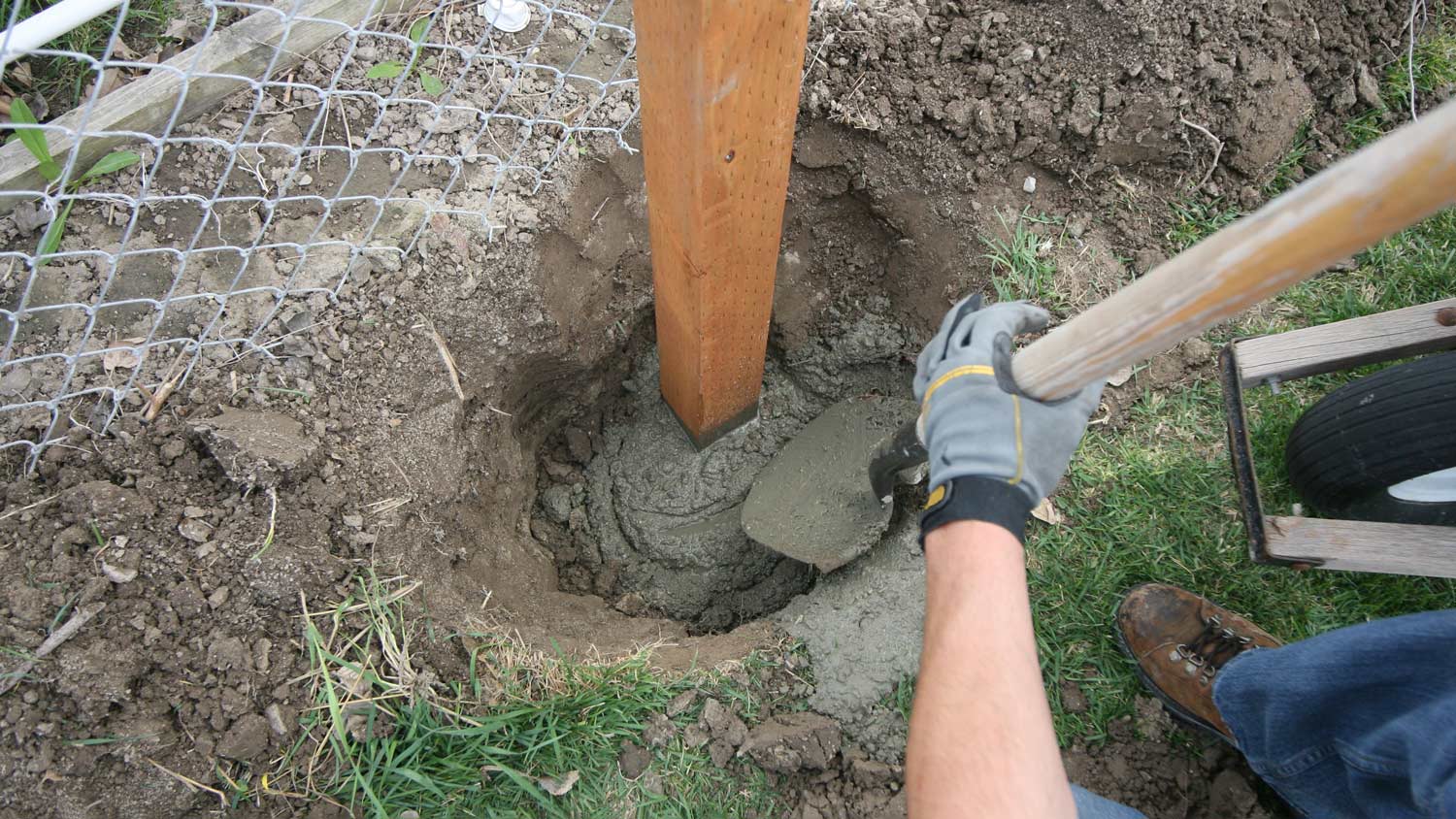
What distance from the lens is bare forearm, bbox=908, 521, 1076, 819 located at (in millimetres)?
1253

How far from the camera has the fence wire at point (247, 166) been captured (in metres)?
2.01

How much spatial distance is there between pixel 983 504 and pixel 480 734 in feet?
4.15

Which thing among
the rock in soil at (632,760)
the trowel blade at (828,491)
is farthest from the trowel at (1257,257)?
the rock in soil at (632,760)

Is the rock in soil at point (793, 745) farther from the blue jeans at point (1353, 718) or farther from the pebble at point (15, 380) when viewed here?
the pebble at point (15, 380)

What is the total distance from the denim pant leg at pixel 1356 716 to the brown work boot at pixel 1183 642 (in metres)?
0.14

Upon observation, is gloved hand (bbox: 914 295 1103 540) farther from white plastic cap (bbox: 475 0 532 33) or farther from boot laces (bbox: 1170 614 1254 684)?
white plastic cap (bbox: 475 0 532 33)

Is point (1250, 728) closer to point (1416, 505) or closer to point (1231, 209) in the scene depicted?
point (1416, 505)

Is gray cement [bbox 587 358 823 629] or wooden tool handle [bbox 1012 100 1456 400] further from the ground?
wooden tool handle [bbox 1012 100 1456 400]

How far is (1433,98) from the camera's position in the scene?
9.07 feet

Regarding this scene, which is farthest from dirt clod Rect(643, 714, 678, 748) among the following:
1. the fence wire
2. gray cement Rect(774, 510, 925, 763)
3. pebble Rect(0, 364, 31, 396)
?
pebble Rect(0, 364, 31, 396)

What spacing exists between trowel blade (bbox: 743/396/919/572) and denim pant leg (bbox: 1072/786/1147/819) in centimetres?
84

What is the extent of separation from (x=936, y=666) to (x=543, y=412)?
1.72m

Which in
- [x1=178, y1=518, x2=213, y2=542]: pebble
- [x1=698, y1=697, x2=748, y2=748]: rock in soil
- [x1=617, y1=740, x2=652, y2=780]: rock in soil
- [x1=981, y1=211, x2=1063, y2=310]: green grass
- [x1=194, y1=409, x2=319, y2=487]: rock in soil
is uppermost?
[x1=981, y1=211, x2=1063, y2=310]: green grass

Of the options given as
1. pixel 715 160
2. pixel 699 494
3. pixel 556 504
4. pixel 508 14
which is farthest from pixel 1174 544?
Answer: pixel 508 14
